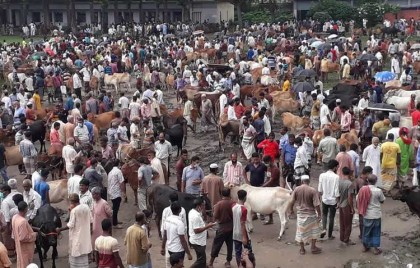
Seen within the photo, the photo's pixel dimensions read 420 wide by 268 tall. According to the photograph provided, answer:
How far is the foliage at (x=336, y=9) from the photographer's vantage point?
43375mm

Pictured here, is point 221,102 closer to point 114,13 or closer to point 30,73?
point 30,73

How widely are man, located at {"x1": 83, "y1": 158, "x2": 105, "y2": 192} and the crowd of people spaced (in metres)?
0.03

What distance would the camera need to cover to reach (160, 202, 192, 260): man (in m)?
8.84

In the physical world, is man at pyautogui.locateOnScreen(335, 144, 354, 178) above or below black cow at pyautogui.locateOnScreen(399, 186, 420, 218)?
above

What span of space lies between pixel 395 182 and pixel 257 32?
26.5m

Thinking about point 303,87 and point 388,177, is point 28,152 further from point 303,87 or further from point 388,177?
point 303,87

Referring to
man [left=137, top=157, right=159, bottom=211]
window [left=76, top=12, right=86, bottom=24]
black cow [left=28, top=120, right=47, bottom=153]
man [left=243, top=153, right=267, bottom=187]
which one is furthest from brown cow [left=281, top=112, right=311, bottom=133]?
window [left=76, top=12, right=86, bottom=24]

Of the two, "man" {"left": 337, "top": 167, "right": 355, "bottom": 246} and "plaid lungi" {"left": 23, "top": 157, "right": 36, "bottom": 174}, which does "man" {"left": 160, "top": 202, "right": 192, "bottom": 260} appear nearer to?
"man" {"left": 337, "top": 167, "right": 355, "bottom": 246}

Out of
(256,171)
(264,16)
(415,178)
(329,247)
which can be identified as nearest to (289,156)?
(256,171)

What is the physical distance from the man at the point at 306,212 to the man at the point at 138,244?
9.57ft

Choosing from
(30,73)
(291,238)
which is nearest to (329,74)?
(30,73)

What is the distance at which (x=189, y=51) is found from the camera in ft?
101

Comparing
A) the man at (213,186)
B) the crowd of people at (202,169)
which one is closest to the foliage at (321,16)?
the crowd of people at (202,169)

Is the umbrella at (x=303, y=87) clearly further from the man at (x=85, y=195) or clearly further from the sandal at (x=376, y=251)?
the man at (x=85, y=195)
